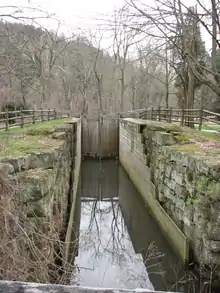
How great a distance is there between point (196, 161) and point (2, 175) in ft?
13.0

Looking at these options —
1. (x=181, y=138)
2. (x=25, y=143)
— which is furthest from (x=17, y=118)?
(x=181, y=138)

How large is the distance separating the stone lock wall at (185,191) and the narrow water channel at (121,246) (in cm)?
Result: 41

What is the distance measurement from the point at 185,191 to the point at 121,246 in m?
2.30

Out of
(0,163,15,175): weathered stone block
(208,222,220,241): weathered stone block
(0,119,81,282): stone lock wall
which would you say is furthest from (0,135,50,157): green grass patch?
(208,222,220,241): weathered stone block

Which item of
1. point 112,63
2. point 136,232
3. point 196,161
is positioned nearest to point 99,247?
point 136,232

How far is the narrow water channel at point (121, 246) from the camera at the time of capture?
6371 mm

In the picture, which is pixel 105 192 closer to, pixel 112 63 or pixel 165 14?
pixel 165 14

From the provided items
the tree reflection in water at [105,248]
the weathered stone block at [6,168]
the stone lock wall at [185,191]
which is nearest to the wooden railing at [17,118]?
the tree reflection in water at [105,248]

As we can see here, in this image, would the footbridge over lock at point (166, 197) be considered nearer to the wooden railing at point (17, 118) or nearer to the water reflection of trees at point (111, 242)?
the water reflection of trees at point (111, 242)

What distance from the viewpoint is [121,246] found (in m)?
8.24

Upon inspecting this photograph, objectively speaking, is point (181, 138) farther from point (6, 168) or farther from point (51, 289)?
point (51, 289)

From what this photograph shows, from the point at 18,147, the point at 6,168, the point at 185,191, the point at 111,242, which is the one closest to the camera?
the point at 6,168

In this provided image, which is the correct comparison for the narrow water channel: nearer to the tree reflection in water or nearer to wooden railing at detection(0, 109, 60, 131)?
the tree reflection in water

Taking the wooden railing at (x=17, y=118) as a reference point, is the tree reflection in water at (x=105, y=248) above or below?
below
